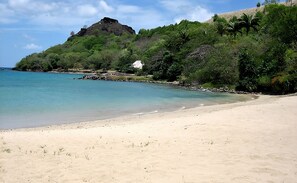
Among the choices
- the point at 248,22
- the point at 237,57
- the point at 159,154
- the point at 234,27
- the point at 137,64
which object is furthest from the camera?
the point at 137,64

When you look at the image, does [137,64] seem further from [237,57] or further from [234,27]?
[237,57]

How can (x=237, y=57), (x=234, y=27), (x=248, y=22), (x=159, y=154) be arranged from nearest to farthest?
1. (x=159, y=154)
2. (x=237, y=57)
3. (x=248, y=22)
4. (x=234, y=27)

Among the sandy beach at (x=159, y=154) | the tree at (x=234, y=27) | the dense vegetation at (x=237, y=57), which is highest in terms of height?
the tree at (x=234, y=27)

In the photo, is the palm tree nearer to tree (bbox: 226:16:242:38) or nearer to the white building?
tree (bbox: 226:16:242:38)

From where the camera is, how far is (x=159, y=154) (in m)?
11.0

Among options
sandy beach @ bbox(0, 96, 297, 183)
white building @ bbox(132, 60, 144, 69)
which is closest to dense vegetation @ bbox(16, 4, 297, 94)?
white building @ bbox(132, 60, 144, 69)

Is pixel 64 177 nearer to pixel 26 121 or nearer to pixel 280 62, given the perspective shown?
pixel 26 121

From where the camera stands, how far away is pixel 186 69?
61.3 meters

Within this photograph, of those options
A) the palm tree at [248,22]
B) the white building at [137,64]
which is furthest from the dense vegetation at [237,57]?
the white building at [137,64]

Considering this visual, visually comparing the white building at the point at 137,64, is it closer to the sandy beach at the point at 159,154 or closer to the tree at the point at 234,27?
the tree at the point at 234,27

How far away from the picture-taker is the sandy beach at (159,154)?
893 cm

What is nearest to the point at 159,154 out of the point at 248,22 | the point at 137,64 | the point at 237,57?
the point at 237,57

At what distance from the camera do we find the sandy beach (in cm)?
893

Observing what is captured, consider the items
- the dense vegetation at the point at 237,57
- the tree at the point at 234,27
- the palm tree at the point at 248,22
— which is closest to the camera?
the dense vegetation at the point at 237,57
